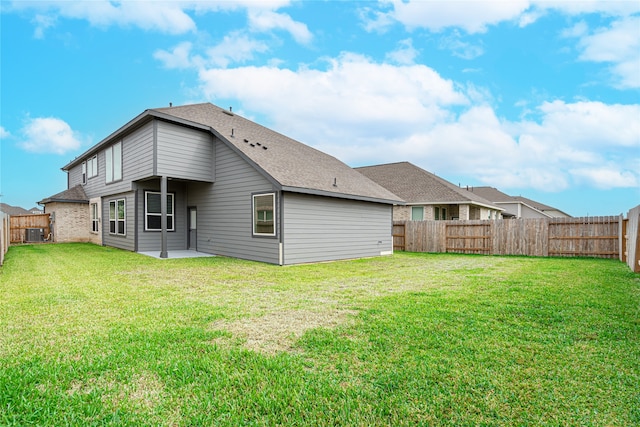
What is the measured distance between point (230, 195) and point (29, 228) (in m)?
15.5

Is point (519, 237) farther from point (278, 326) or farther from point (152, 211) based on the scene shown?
point (152, 211)

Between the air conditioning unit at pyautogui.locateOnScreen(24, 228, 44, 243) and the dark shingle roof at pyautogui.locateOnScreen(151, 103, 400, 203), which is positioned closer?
the dark shingle roof at pyautogui.locateOnScreen(151, 103, 400, 203)

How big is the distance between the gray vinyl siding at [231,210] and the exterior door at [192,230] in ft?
1.26

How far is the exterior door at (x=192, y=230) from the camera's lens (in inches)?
586

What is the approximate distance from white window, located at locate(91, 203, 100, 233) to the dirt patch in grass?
55.7 ft

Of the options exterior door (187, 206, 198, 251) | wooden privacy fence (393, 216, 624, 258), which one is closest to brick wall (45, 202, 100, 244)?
exterior door (187, 206, 198, 251)

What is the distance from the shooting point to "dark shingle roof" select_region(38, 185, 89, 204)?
727 inches

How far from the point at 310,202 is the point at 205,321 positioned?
7.56 metres

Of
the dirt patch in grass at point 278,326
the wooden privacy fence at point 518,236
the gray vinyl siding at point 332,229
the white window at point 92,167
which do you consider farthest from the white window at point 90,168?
the dirt patch in grass at point 278,326

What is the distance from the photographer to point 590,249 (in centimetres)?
1403

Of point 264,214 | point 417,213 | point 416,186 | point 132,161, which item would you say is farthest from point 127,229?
point 416,186

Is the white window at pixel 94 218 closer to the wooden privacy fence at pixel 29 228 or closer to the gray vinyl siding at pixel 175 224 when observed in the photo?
the wooden privacy fence at pixel 29 228

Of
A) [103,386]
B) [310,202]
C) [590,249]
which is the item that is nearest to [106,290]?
[103,386]

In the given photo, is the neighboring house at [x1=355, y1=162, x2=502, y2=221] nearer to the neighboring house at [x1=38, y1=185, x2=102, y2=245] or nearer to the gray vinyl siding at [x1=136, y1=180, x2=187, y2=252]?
the gray vinyl siding at [x1=136, y1=180, x2=187, y2=252]
